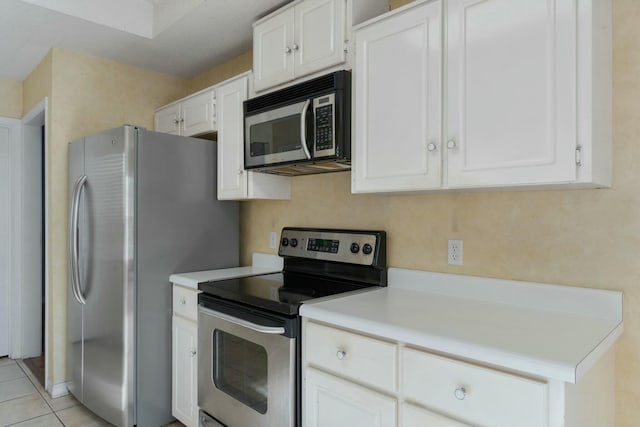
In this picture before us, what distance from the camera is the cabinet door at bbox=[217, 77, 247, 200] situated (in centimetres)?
243

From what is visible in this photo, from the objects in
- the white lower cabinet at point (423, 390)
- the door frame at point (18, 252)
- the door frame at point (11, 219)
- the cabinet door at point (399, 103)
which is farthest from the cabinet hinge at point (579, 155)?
the door frame at point (11, 219)

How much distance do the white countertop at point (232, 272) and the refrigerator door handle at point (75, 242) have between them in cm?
64

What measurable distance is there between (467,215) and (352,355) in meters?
0.81

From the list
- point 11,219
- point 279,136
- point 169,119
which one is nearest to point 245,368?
point 279,136

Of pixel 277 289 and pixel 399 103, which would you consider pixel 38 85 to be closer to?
pixel 277 289

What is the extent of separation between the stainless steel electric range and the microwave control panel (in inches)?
19.7

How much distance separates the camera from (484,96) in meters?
1.40

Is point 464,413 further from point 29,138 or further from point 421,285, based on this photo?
point 29,138

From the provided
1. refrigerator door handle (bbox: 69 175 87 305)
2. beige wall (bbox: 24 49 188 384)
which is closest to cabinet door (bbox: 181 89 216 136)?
beige wall (bbox: 24 49 188 384)

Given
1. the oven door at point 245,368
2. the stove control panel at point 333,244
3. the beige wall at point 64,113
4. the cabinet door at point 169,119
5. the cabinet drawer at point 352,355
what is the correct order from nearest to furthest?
the cabinet drawer at point 352,355 < the oven door at point 245,368 < the stove control panel at point 333,244 < the beige wall at point 64,113 < the cabinet door at point 169,119

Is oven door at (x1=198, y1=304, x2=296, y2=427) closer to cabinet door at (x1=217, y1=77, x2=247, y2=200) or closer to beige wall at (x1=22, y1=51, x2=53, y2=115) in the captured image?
cabinet door at (x1=217, y1=77, x2=247, y2=200)

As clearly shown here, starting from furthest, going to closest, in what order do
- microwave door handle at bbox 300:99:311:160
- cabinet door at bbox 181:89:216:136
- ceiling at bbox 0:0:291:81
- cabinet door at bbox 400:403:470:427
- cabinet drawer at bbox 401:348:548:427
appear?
cabinet door at bbox 181:89:216:136, ceiling at bbox 0:0:291:81, microwave door handle at bbox 300:99:311:160, cabinet door at bbox 400:403:470:427, cabinet drawer at bbox 401:348:548:427

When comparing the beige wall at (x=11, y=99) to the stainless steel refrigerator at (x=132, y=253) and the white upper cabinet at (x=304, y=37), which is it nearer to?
the stainless steel refrigerator at (x=132, y=253)

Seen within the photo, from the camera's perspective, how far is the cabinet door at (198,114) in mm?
2645
